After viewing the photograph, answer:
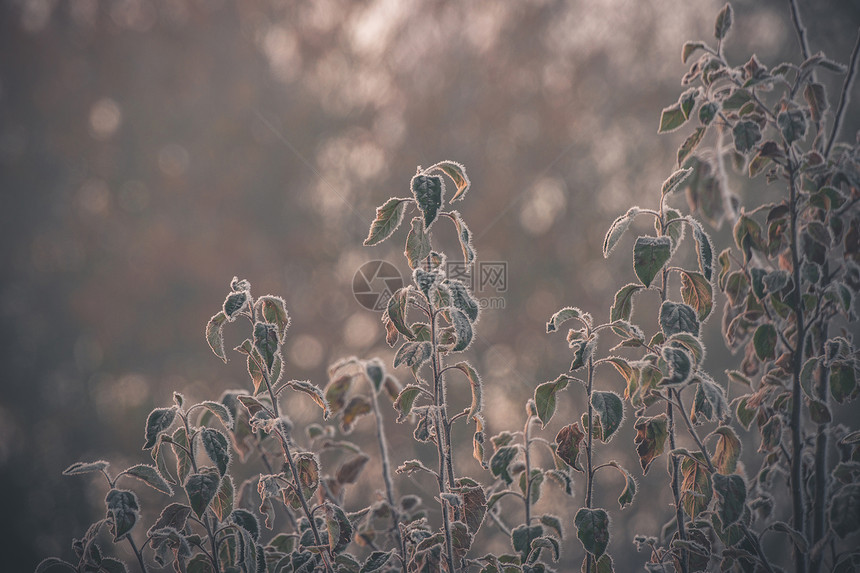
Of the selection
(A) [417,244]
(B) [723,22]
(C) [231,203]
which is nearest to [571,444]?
(A) [417,244]

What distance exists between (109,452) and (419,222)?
6941 millimetres

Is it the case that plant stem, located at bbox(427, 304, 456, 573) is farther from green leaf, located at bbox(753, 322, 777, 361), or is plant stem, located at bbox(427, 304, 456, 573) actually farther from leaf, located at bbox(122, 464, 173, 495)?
green leaf, located at bbox(753, 322, 777, 361)

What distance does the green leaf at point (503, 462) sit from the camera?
1054 mm

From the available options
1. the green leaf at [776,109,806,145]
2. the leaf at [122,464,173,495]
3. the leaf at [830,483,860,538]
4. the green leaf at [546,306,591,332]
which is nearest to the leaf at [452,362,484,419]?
the green leaf at [546,306,591,332]

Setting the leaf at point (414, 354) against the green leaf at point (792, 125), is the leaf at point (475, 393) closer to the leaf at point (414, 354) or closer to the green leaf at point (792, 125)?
the leaf at point (414, 354)

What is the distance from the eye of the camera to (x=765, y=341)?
1210mm

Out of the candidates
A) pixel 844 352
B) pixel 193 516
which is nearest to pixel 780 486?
pixel 844 352

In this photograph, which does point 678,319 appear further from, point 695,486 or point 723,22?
point 723,22

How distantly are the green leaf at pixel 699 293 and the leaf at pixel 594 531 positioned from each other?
1.37 feet

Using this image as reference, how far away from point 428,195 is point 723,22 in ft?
2.83

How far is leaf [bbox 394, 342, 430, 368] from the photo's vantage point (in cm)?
96

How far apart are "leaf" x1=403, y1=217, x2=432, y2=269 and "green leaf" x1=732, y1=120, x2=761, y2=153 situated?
69 centimetres

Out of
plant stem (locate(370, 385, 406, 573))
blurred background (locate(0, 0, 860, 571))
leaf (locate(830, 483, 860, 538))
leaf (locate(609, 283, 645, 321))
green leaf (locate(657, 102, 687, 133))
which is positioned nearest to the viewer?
plant stem (locate(370, 385, 406, 573))

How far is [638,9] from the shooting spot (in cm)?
623
